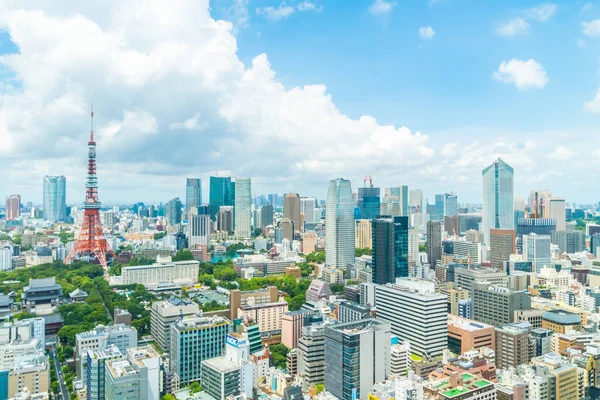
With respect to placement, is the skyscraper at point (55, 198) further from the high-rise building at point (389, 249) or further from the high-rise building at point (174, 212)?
the high-rise building at point (389, 249)

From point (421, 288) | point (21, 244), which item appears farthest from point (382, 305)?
point (21, 244)

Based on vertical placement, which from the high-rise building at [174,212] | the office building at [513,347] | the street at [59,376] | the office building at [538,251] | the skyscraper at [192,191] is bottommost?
the street at [59,376]

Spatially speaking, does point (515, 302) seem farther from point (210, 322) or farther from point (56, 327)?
point (56, 327)

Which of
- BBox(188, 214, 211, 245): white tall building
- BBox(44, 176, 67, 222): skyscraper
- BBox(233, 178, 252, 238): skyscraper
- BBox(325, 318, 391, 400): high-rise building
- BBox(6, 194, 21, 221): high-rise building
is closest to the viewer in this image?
BBox(325, 318, 391, 400): high-rise building

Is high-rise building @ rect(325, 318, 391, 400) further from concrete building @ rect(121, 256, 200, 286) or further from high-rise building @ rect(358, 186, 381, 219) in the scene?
high-rise building @ rect(358, 186, 381, 219)

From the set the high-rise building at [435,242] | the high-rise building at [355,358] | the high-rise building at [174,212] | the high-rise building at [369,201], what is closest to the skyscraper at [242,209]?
the high-rise building at [174,212]

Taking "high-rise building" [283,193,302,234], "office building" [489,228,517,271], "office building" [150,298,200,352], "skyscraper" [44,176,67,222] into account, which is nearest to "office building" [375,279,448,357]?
"office building" [150,298,200,352]
